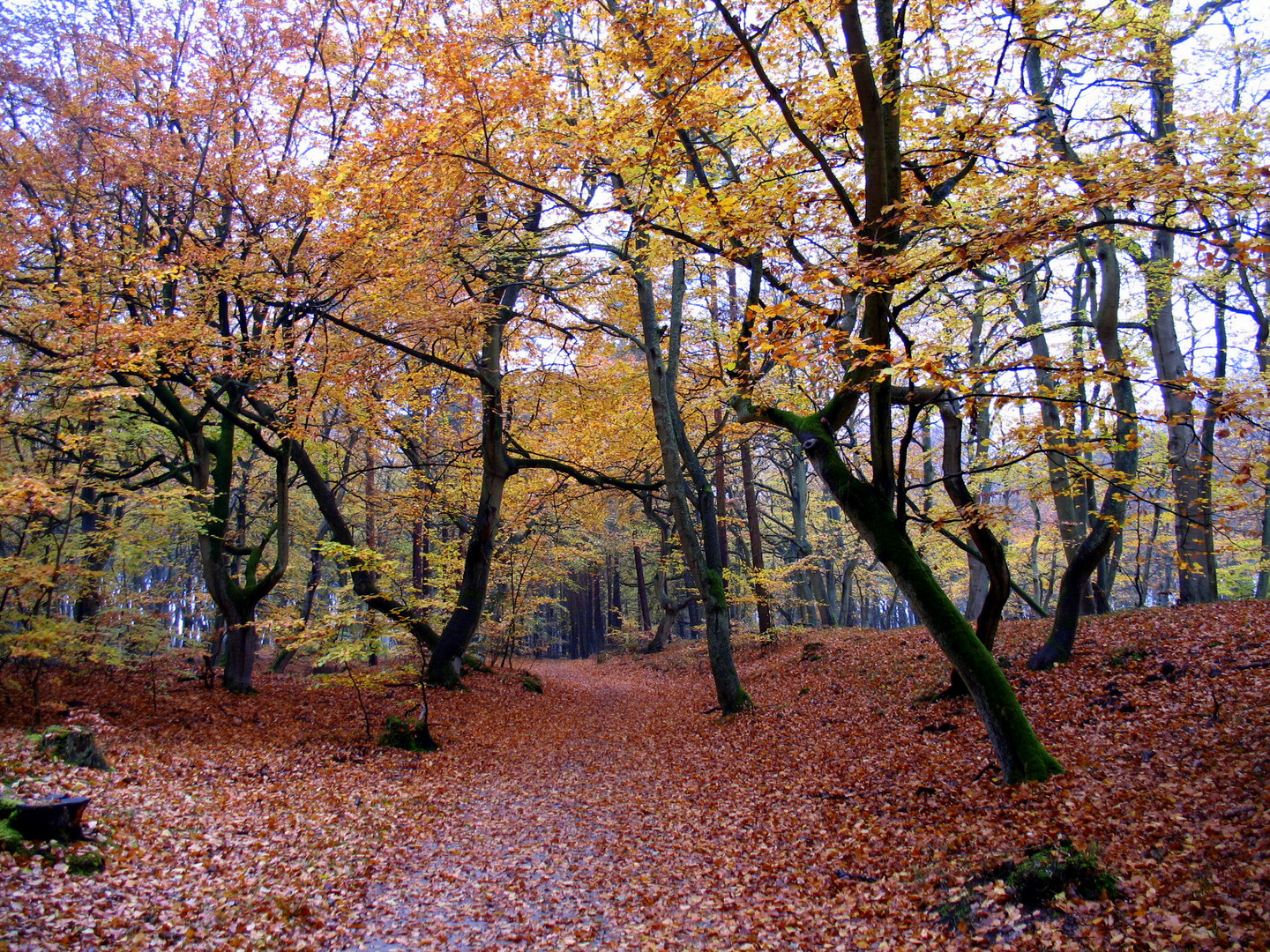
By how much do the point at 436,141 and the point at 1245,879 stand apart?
8860 millimetres

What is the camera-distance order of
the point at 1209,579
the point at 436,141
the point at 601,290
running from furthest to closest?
the point at 601,290 → the point at 1209,579 → the point at 436,141

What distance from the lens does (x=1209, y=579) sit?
1134 centimetres

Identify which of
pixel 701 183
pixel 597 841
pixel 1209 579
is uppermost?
pixel 701 183

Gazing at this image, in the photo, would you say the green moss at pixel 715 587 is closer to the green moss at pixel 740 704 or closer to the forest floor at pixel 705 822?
the green moss at pixel 740 704

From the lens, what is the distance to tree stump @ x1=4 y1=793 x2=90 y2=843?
4.64 metres

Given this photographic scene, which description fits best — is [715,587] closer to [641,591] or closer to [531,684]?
[531,684]

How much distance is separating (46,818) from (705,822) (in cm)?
549

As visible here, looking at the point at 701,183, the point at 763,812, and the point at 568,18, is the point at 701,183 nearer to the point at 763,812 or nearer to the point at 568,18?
the point at 568,18

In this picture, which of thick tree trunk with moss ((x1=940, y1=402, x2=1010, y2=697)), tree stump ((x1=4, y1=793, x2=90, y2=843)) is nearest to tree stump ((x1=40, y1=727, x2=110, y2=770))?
tree stump ((x1=4, y1=793, x2=90, y2=843))

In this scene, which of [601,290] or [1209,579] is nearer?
[1209,579]

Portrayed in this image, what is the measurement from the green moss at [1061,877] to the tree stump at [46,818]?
6509 millimetres

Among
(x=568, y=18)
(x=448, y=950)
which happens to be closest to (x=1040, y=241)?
(x=448, y=950)

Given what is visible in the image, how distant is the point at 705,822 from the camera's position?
6793 mm

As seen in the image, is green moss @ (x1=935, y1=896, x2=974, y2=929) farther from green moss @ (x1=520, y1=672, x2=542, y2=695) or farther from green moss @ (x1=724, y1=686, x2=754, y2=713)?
green moss @ (x1=520, y1=672, x2=542, y2=695)
